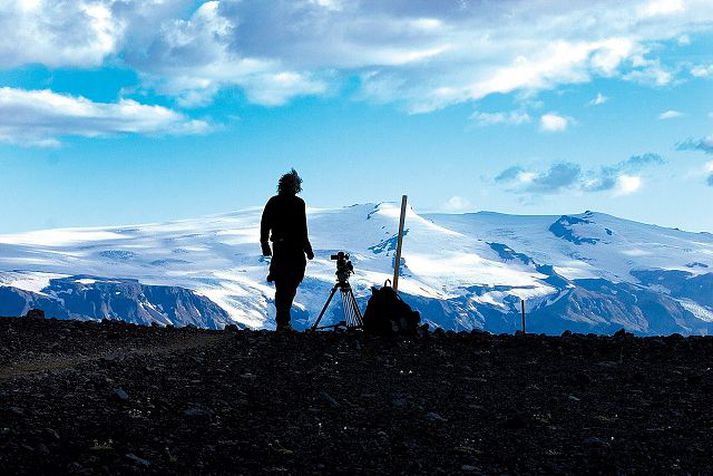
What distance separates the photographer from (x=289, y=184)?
2031 centimetres

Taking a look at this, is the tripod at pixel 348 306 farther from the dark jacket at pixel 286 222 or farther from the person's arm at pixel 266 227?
the person's arm at pixel 266 227

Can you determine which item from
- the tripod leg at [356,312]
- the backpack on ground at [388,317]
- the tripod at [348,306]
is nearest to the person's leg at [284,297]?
the tripod at [348,306]

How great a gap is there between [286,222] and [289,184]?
77cm

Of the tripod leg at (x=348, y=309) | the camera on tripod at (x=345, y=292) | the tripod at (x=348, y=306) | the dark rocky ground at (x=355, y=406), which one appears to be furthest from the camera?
the tripod leg at (x=348, y=309)

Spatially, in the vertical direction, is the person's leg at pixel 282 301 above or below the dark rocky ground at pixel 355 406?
above

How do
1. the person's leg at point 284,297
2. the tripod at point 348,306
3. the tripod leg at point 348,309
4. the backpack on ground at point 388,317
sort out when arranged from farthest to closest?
the tripod leg at point 348,309 → the person's leg at point 284,297 → the tripod at point 348,306 → the backpack on ground at point 388,317

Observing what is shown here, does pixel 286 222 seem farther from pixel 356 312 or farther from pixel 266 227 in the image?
pixel 356 312

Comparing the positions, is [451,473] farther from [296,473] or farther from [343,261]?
[343,261]

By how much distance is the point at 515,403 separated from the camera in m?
12.2

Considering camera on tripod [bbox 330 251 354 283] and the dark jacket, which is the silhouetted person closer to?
the dark jacket

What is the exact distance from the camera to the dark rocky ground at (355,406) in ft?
29.9

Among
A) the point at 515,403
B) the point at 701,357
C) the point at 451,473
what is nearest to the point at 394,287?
the point at 701,357

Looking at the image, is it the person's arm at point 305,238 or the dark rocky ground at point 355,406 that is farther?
the person's arm at point 305,238

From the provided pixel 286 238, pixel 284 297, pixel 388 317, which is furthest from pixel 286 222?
pixel 388 317
